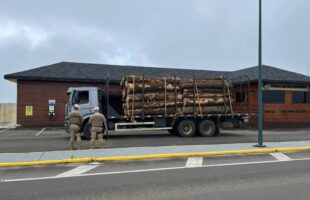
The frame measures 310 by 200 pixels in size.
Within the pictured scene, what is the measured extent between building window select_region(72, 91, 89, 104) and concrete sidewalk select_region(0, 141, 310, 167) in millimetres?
6396

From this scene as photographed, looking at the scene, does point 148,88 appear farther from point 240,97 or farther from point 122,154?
point 240,97

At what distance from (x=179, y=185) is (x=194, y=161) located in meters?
3.89

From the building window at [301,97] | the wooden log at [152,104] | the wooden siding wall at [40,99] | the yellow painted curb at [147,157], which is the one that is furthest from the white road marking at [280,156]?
the wooden siding wall at [40,99]

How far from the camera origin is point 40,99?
3134 cm

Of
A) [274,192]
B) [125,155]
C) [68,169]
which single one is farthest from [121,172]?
[274,192]

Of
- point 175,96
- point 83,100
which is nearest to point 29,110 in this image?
point 83,100

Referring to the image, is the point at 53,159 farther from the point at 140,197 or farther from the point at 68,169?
the point at 140,197

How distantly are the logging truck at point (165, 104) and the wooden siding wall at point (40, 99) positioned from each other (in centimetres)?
1041

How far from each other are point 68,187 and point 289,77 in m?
26.4

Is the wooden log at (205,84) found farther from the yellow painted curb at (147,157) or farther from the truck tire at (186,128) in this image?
the yellow painted curb at (147,157)

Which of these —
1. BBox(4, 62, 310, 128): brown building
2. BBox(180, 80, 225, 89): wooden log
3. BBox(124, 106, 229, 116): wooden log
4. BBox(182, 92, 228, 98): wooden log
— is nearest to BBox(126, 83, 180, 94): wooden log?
BBox(180, 80, 225, 89): wooden log

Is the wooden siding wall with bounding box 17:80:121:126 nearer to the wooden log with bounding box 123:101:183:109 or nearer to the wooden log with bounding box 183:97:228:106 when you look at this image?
the wooden log with bounding box 123:101:183:109

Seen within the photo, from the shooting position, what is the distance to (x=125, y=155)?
13.2m

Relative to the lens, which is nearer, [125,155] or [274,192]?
[274,192]
